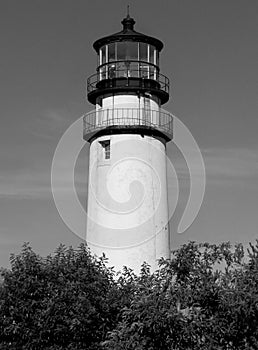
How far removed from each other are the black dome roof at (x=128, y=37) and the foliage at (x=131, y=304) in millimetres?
11471

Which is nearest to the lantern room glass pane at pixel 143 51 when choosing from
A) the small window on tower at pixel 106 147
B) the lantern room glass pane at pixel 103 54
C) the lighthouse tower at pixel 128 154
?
the lighthouse tower at pixel 128 154

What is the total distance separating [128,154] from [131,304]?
506 inches

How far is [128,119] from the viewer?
36469 mm

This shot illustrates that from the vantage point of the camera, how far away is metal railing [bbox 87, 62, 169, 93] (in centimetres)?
3669

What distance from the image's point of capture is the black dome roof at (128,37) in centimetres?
3709

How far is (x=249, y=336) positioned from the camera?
22344 millimetres

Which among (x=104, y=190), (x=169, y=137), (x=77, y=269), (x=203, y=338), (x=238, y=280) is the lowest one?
(x=203, y=338)

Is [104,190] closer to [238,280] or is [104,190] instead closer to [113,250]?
[113,250]

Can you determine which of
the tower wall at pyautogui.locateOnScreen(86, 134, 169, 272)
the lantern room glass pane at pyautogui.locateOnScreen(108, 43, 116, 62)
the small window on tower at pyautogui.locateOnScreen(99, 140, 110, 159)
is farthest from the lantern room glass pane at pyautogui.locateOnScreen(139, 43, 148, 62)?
the small window on tower at pyautogui.locateOnScreen(99, 140, 110, 159)

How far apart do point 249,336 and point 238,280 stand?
1519 millimetres

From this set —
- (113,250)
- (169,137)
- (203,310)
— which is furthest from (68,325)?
(169,137)

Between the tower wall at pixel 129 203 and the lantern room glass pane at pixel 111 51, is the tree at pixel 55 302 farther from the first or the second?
the lantern room glass pane at pixel 111 51

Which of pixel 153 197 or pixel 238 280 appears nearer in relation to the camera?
pixel 238 280

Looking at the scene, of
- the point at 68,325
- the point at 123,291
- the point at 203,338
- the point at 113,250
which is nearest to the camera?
the point at 203,338
